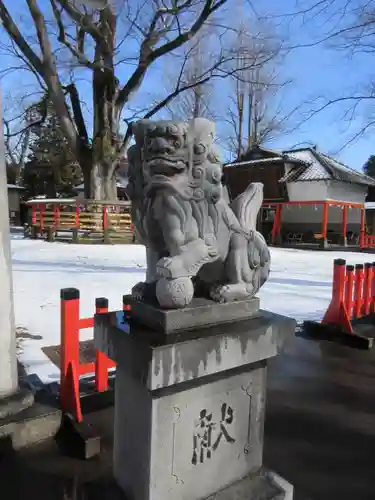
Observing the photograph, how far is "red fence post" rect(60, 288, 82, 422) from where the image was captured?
8.87ft

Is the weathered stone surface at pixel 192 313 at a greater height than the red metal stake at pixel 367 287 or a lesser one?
greater

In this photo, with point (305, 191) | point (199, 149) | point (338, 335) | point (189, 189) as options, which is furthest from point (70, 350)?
point (305, 191)

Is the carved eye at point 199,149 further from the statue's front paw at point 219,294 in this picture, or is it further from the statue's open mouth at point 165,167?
the statue's front paw at point 219,294

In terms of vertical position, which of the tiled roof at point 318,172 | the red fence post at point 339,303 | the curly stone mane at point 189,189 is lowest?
the red fence post at point 339,303

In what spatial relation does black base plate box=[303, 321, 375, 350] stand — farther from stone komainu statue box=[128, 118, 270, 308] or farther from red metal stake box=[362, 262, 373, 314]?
stone komainu statue box=[128, 118, 270, 308]

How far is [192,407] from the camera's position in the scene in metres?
1.82

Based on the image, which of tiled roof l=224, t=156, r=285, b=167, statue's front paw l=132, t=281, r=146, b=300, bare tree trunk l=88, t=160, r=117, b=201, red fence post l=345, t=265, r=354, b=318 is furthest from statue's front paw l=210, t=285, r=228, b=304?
tiled roof l=224, t=156, r=285, b=167

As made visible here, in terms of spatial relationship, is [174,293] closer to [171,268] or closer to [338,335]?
[171,268]

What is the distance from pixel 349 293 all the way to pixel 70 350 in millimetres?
3966

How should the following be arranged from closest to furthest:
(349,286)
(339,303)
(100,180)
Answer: (339,303)
(349,286)
(100,180)

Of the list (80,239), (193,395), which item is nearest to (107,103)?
(80,239)

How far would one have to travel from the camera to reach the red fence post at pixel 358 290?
517cm

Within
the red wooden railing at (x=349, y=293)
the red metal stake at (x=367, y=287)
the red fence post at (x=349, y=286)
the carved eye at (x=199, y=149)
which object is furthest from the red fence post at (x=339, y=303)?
the carved eye at (x=199, y=149)

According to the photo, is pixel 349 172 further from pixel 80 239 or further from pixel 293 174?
pixel 80 239
